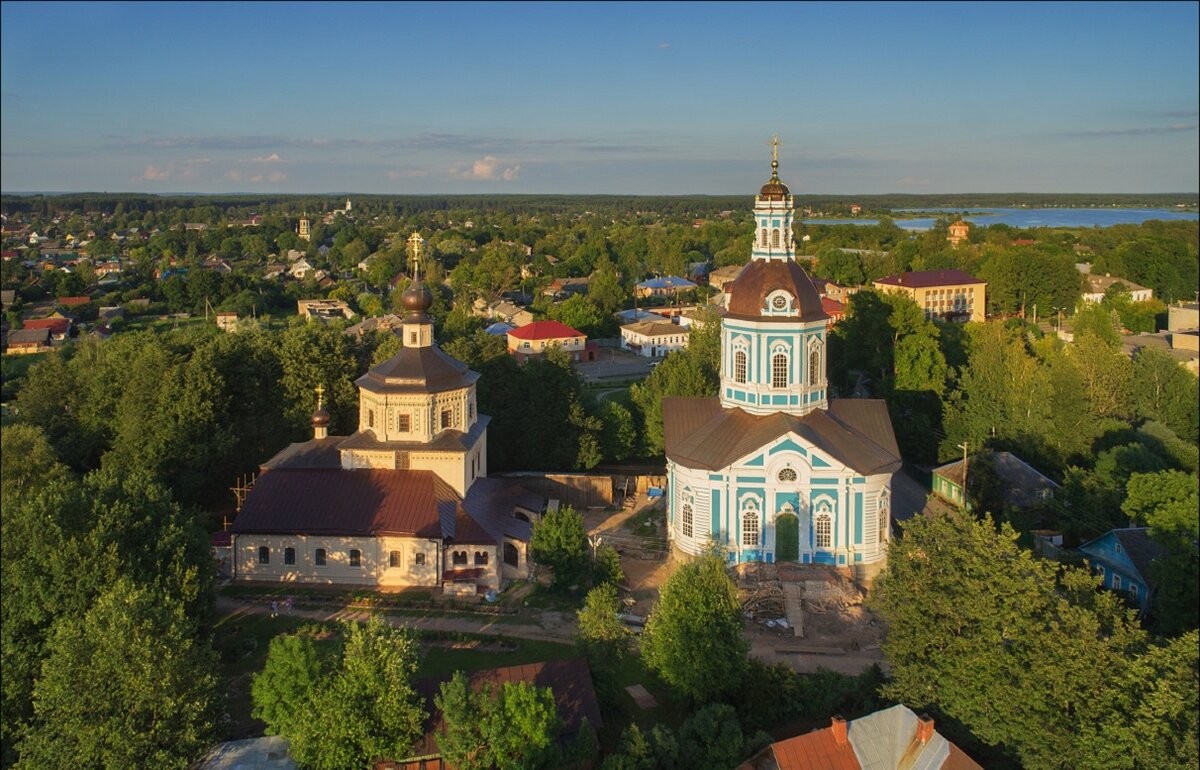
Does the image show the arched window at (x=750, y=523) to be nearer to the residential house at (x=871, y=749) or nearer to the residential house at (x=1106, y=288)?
the residential house at (x=871, y=749)

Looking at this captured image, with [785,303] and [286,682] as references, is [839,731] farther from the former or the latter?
[785,303]

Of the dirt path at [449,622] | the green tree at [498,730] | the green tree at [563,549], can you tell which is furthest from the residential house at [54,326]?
the green tree at [498,730]

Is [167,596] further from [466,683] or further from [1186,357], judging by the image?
[1186,357]

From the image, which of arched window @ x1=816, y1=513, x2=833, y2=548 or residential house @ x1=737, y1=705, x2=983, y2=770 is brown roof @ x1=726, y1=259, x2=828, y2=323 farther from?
residential house @ x1=737, y1=705, x2=983, y2=770

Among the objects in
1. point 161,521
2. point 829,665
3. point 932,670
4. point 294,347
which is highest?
point 294,347

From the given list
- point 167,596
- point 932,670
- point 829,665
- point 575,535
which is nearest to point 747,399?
point 575,535

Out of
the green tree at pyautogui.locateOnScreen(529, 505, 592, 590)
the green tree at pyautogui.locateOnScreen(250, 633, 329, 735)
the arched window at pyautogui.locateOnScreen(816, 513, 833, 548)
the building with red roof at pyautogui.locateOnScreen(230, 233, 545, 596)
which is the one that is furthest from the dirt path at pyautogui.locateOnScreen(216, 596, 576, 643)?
the arched window at pyautogui.locateOnScreen(816, 513, 833, 548)

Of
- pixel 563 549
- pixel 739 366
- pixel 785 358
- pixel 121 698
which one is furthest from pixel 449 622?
pixel 785 358
